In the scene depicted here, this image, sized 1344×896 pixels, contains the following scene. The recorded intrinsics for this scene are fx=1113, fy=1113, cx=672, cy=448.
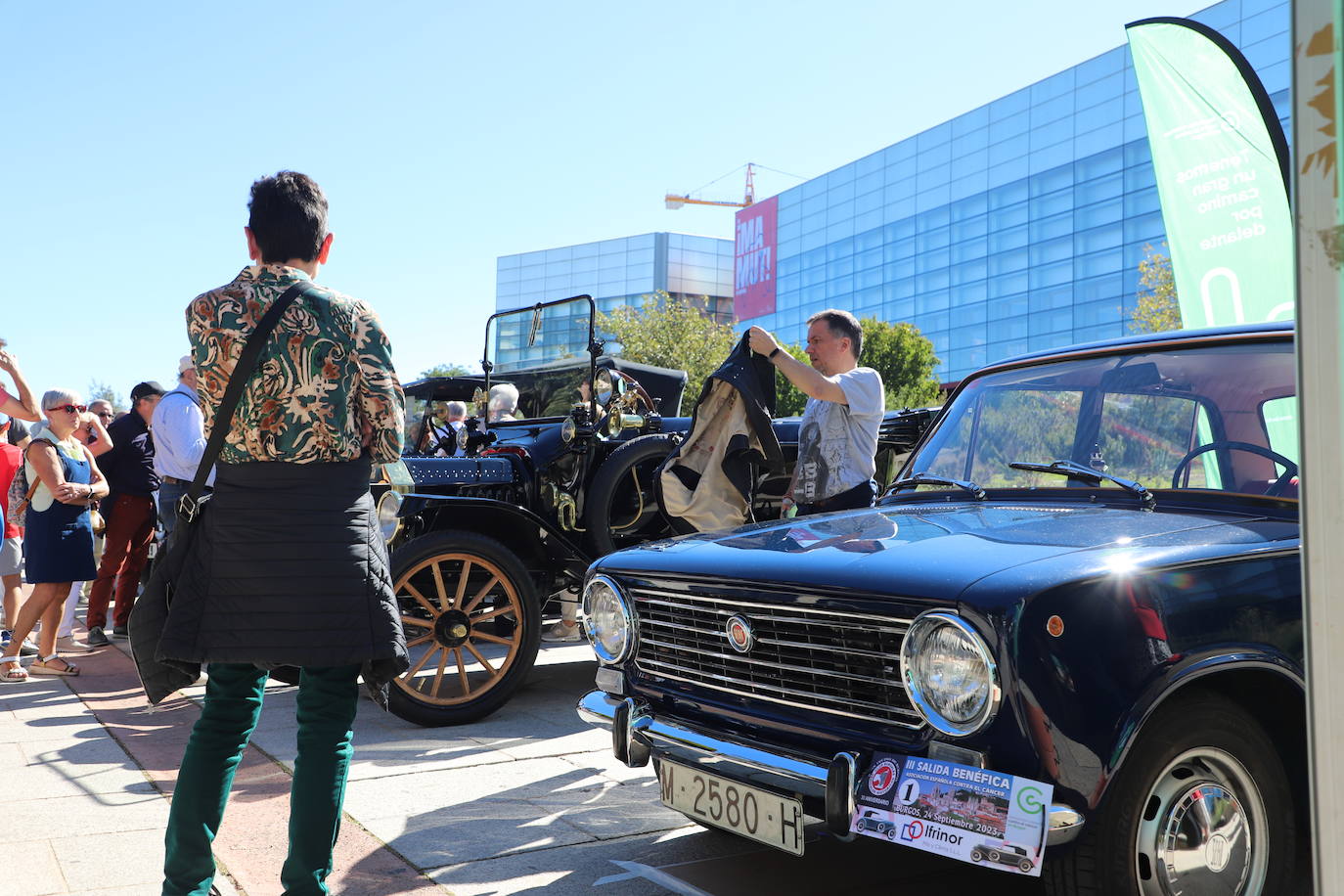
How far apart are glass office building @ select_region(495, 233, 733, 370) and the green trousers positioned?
9437cm

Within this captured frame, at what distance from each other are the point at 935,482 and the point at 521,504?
10.2 feet

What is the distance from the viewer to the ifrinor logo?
97.9 inches

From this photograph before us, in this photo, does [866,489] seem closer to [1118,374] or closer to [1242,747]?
[1118,374]

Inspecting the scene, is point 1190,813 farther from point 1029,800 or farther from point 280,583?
point 280,583

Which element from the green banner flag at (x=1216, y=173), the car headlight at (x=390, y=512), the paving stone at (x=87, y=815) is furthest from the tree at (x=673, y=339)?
the paving stone at (x=87, y=815)

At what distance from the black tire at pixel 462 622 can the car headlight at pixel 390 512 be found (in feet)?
0.50

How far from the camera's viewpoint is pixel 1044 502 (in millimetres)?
3352

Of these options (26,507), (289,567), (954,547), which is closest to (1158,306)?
(26,507)

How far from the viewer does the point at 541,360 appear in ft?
24.7

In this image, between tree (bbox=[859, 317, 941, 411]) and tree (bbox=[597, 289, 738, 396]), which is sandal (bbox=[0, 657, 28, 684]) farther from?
tree (bbox=[859, 317, 941, 411])

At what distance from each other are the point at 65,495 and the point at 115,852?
3980 millimetres

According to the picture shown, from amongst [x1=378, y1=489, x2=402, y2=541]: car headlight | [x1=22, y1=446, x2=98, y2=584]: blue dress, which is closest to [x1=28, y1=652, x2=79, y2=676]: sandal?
[x1=22, y1=446, x2=98, y2=584]: blue dress

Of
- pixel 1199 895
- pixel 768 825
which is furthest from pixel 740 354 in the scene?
pixel 1199 895

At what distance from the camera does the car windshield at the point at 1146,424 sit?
10.5 feet
